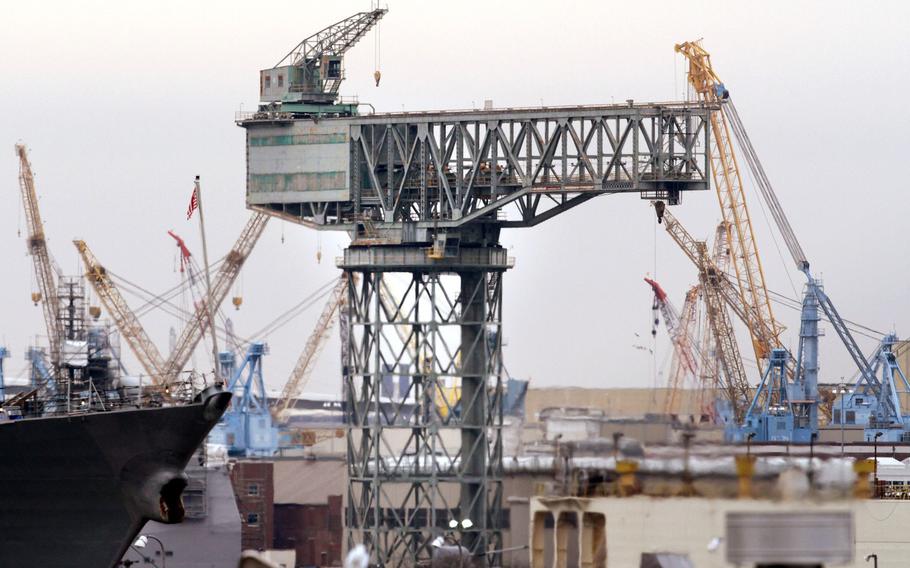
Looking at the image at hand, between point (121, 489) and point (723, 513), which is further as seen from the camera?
point (121, 489)

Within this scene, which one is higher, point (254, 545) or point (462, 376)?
point (462, 376)

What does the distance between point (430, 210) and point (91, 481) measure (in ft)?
126

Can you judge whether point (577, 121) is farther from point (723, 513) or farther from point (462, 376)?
point (723, 513)

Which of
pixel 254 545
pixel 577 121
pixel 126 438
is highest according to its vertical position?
pixel 577 121

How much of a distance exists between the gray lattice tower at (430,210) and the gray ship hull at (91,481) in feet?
106

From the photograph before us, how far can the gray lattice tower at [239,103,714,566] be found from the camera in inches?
4090

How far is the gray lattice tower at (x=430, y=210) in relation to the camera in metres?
104

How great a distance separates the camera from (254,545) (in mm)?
125812

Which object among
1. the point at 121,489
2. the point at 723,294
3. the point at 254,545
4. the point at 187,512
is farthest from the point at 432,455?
the point at 723,294

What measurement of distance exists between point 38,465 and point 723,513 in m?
46.1

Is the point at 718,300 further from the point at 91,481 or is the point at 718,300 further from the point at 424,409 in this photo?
the point at 91,481

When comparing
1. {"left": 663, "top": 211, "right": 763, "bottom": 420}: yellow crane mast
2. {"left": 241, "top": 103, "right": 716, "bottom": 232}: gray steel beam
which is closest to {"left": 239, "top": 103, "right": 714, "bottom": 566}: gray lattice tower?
{"left": 241, "top": 103, "right": 716, "bottom": 232}: gray steel beam

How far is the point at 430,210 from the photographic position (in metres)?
108

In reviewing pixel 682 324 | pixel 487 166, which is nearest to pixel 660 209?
pixel 487 166
